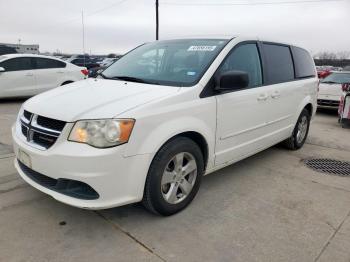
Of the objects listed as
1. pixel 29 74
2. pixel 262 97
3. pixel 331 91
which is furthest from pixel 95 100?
pixel 331 91

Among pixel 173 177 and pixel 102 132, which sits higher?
pixel 102 132

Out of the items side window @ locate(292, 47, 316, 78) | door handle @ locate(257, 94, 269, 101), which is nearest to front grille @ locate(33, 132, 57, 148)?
door handle @ locate(257, 94, 269, 101)

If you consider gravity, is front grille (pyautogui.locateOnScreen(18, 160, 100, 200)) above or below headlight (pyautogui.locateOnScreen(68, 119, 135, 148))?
Result: below

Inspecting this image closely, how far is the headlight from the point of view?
266cm

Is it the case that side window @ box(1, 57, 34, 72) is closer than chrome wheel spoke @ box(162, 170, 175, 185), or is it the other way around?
chrome wheel spoke @ box(162, 170, 175, 185)

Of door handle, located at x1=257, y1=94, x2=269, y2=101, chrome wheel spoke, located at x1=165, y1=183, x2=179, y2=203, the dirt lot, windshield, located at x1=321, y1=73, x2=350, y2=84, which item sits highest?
windshield, located at x1=321, y1=73, x2=350, y2=84

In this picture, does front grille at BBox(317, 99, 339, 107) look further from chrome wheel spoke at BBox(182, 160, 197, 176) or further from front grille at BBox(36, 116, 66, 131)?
front grille at BBox(36, 116, 66, 131)

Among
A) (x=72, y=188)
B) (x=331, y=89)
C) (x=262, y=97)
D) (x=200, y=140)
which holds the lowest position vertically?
(x=72, y=188)

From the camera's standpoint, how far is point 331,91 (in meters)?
9.96

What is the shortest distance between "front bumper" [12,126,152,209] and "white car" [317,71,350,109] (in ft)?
28.4

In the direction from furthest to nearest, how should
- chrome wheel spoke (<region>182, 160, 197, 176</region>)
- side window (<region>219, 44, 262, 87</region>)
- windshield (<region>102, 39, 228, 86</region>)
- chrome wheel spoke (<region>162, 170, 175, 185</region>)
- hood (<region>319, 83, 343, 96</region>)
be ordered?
hood (<region>319, 83, 343, 96</region>), side window (<region>219, 44, 262, 87</region>), windshield (<region>102, 39, 228, 86</region>), chrome wheel spoke (<region>182, 160, 197, 176</region>), chrome wheel spoke (<region>162, 170, 175, 185</region>)

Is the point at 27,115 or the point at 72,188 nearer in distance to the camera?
the point at 72,188

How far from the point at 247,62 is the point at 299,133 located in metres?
2.20

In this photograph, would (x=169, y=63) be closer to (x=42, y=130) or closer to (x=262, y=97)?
(x=262, y=97)
